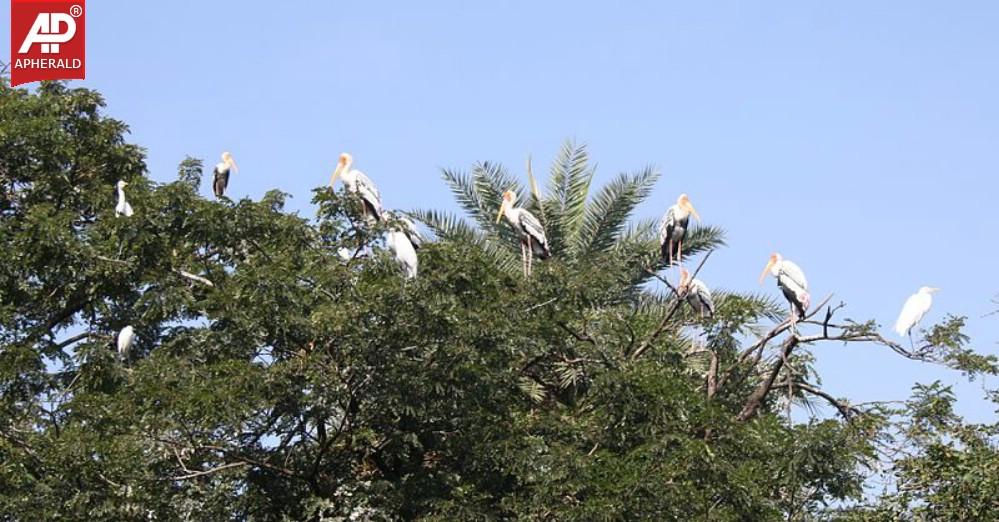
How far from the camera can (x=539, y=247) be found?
19.6 m

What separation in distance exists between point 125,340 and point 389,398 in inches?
160

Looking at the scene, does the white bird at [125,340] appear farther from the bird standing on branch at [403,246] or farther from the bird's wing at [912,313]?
the bird's wing at [912,313]

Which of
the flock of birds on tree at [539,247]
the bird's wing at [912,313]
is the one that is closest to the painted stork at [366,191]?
the flock of birds on tree at [539,247]

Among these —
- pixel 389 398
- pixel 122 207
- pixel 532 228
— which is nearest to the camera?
pixel 389 398

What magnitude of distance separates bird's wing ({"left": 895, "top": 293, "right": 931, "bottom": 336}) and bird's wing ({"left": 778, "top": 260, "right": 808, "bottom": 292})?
0.97 metres

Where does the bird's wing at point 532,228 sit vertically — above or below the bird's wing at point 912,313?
above

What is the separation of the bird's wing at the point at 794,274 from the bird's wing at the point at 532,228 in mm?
3358

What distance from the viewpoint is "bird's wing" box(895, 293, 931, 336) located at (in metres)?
16.4

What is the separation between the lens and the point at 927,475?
12.9 m

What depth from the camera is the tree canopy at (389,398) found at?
526 inches

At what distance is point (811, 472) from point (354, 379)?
3910mm

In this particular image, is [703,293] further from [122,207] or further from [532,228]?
[122,207]

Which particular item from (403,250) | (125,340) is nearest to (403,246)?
(403,250)

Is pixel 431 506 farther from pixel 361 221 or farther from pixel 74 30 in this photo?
pixel 74 30
